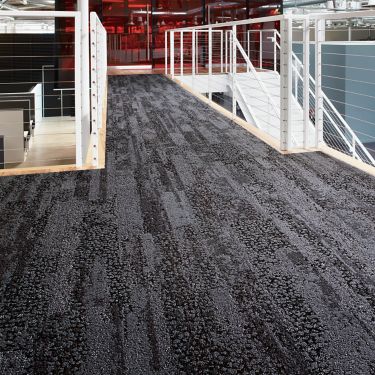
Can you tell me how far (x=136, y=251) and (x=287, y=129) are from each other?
889 mm

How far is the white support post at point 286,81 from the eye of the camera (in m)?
1.53

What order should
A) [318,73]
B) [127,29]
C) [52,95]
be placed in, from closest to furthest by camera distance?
[318,73] → [52,95] → [127,29]

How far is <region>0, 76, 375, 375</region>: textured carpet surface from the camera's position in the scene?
580mm

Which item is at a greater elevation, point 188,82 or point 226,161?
point 188,82

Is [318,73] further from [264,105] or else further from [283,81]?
[264,105]

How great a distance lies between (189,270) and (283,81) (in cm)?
97

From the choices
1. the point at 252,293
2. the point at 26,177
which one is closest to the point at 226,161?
the point at 26,177

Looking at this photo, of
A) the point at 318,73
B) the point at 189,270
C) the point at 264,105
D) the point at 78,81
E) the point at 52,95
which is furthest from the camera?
the point at 264,105

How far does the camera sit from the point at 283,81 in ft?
5.17

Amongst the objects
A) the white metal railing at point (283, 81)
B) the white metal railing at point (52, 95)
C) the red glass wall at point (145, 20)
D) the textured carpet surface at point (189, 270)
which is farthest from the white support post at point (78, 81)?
the red glass wall at point (145, 20)

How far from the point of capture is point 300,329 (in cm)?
62

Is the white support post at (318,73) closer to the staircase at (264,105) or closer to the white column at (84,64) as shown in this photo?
the white column at (84,64)

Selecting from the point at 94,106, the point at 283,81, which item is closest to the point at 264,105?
the point at 283,81

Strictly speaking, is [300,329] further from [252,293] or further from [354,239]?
[354,239]
